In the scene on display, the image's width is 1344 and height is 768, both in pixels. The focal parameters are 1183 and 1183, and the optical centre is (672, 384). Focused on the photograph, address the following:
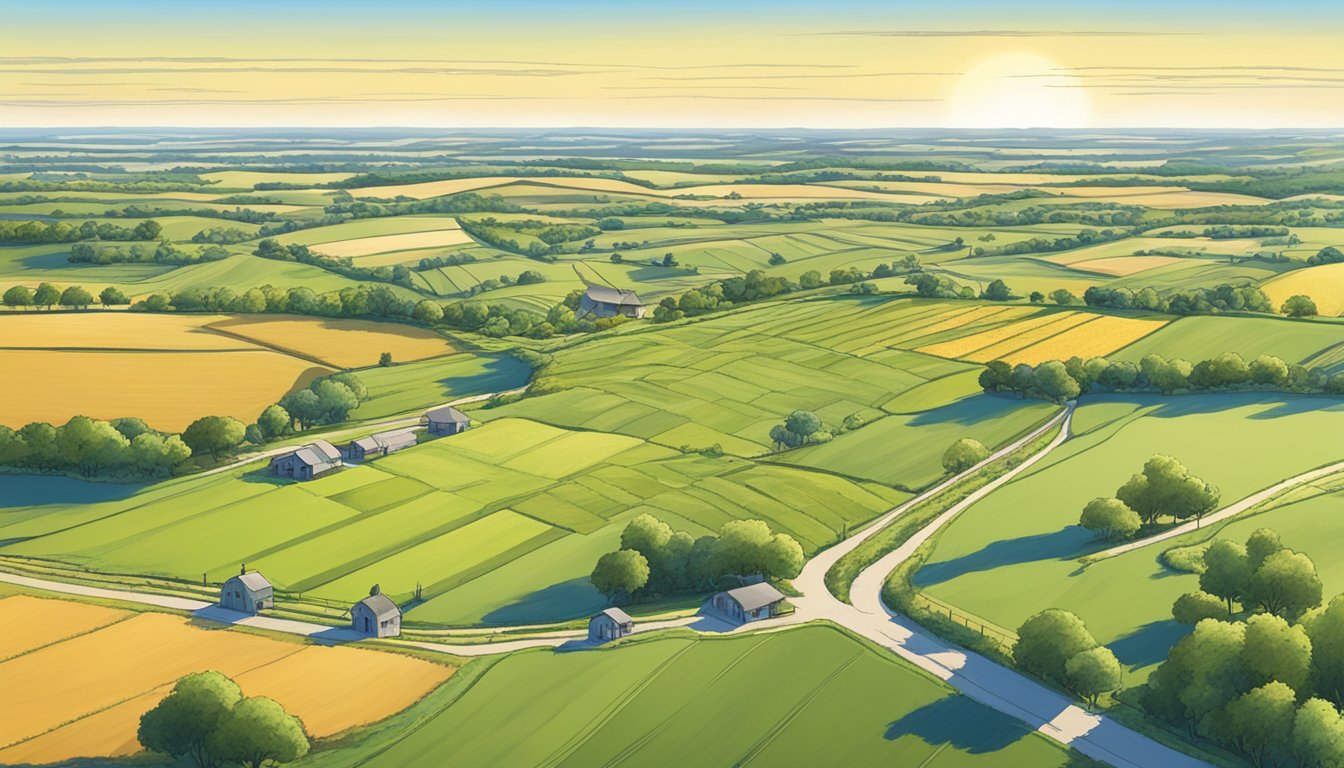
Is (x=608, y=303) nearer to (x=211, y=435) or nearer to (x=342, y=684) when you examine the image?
(x=211, y=435)

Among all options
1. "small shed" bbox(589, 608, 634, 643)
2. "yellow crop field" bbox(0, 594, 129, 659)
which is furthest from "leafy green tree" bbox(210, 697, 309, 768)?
"yellow crop field" bbox(0, 594, 129, 659)

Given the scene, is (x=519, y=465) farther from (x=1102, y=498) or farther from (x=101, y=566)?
(x=1102, y=498)

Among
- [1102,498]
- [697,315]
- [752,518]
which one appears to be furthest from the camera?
[697,315]

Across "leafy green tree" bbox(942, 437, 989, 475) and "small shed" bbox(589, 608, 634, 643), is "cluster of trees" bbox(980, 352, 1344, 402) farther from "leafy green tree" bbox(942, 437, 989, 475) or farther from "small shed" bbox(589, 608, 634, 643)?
"small shed" bbox(589, 608, 634, 643)

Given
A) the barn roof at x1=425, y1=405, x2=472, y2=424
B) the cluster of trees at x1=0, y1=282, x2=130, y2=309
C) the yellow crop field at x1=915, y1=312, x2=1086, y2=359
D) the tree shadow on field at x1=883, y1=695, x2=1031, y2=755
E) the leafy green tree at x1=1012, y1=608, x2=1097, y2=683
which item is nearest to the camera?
the tree shadow on field at x1=883, y1=695, x2=1031, y2=755

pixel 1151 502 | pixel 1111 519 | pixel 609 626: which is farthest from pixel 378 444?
pixel 1151 502

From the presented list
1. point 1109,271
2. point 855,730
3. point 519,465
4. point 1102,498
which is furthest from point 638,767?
point 1109,271
